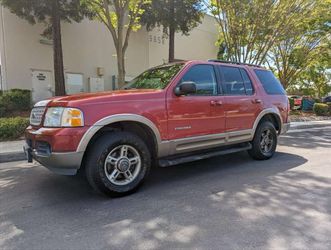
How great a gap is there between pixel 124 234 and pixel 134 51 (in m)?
18.6

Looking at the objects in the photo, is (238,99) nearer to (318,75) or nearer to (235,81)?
(235,81)

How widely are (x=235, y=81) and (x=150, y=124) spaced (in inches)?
88.3

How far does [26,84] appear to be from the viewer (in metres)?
16.3

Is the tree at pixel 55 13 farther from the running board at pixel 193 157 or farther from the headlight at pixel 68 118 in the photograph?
the headlight at pixel 68 118

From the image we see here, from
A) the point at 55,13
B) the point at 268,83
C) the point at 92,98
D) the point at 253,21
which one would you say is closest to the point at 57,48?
the point at 55,13

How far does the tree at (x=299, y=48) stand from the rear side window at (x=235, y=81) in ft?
39.9

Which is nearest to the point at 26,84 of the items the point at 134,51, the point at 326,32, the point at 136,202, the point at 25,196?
the point at 134,51

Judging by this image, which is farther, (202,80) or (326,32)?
(326,32)

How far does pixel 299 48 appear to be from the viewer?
2045 centimetres

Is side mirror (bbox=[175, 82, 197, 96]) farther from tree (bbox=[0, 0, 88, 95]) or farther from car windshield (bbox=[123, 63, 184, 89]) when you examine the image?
tree (bbox=[0, 0, 88, 95])

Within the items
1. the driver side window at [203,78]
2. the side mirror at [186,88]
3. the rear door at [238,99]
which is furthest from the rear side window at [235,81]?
the side mirror at [186,88]

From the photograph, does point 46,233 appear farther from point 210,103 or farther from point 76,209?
point 210,103

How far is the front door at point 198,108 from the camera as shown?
458 centimetres

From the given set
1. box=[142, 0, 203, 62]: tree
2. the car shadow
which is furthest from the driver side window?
box=[142, 0, 203, 62]: tree
